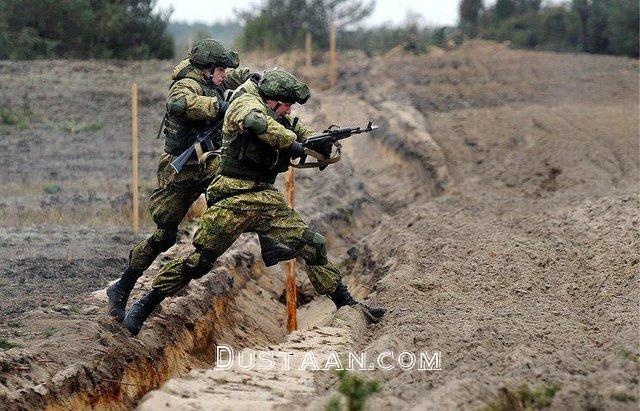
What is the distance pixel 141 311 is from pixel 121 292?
639 millimetres

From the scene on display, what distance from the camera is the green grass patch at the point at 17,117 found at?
19.9 m

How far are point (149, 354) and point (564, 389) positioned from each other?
11.9 feet

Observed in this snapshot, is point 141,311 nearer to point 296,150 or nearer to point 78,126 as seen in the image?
point 296,150

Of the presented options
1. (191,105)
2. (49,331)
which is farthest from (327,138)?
(49,331)

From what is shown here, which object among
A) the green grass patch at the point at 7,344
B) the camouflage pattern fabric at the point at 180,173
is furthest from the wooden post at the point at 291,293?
the green grass patch at the point at 7,344

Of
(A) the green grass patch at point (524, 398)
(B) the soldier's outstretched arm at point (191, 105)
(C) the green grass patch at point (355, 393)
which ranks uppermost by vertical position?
(B) the soldier's outstretched arm at point (191, 105)

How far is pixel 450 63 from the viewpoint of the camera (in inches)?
A: 1230

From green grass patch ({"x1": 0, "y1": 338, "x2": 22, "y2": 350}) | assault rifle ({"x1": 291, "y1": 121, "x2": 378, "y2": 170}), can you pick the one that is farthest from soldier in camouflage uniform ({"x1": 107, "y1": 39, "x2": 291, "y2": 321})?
green grass patch ({"x1": 0, "y1": 338, "x2": 22, "y2": 350})

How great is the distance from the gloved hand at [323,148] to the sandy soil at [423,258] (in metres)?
1.31

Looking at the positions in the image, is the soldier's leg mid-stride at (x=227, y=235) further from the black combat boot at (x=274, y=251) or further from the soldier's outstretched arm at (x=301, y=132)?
the soldier's outstretched arm at (x=301, y=132)

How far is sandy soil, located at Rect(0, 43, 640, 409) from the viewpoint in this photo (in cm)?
658

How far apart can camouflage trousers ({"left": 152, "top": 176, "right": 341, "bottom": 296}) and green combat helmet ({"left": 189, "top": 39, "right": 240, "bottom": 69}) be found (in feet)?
3.97

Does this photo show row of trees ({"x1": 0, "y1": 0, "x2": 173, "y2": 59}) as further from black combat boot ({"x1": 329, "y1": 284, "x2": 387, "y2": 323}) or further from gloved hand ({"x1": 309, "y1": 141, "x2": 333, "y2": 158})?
black combat boot ({"x1": 329, "y1": 284, "x2": 387, "y2": 323})

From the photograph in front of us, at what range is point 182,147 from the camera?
9.09 metres
